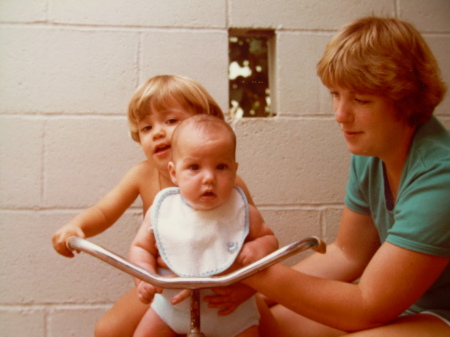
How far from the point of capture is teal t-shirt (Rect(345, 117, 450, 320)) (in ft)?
3.19

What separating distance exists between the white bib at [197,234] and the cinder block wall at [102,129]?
58 cm

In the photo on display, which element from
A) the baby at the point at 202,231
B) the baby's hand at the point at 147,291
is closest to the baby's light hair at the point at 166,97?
the baby at the point at 202,231

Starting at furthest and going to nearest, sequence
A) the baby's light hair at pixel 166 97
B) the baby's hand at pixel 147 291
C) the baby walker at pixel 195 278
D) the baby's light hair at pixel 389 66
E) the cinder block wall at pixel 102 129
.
A: the cinder block wall at pixel 102 129 → the baby's light hair at pixel 166 97 → the baby's light hair at pixel 389 66 → the baby's hand at pixel 147 291 → the baby walker at pixel 195 278

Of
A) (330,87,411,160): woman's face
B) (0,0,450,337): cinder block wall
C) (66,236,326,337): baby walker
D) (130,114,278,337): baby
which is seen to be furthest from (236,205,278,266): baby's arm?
(0,0,450,337): cinder block wall

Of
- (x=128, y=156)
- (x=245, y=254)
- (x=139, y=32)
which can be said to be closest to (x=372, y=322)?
(x=245, y=254)

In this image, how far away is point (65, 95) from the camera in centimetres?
163

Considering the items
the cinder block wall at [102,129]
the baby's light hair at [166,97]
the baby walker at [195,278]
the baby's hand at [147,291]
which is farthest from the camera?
the cinder block wall at [102,129]

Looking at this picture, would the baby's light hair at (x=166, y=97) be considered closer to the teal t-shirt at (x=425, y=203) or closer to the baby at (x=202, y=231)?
the baby at (x=202, y=231)

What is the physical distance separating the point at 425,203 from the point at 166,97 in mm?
699

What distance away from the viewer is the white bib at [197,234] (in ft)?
3.33

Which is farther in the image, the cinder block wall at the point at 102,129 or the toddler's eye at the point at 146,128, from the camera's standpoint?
the cinder block wall at the point at 102,129

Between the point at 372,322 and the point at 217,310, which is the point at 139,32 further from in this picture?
the point at 372,322

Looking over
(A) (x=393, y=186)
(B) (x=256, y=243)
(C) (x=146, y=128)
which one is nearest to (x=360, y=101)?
(A) (x=393, y=186)

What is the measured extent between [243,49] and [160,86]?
1.93 feet
